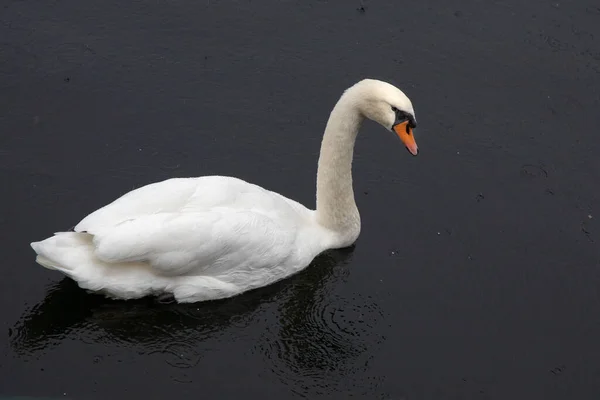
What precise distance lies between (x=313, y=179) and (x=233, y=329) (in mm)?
2273

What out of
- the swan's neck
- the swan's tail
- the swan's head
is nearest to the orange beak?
the swan's head

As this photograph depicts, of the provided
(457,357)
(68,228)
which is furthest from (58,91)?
(457,357)

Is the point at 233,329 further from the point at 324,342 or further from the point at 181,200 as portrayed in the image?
the point at 181,200

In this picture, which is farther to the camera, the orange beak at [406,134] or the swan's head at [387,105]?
the orange beak at [406,134]

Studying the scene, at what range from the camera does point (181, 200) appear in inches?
346

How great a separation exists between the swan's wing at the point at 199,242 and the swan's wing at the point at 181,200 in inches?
4.5

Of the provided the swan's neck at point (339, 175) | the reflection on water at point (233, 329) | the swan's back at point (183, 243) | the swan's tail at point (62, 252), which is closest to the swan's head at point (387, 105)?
the swan's neck at point (339, 175)

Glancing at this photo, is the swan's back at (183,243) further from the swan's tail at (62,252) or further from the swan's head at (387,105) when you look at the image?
the swan's head at (387,105)

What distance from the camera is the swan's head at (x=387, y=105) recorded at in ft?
29.3

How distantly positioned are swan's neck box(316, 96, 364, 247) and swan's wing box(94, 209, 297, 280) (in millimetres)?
595

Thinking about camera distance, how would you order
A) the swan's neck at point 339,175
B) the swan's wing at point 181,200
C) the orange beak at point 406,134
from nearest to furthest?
the swan's wing at point 181,200 → the orange beak at point 406,134 → the swan's neck at point 339,175

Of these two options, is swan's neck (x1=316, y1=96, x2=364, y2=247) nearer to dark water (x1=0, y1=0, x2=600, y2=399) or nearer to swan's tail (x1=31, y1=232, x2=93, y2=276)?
dark water (x1=0, y1=0, x2=600, y2=399)

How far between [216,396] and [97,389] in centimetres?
93

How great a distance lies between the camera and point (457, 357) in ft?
28.1
